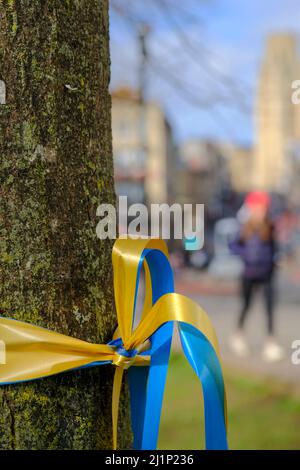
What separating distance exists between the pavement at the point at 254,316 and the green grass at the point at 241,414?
329mm

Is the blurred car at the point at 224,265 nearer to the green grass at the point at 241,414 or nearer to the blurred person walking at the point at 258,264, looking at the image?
the blurred person walking at the point at 258,264

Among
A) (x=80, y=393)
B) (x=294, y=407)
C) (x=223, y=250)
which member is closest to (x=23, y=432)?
(x=80, y=393)

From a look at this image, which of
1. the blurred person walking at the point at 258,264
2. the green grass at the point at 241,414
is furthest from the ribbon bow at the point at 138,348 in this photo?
the blurred person walking at the point at 258,264

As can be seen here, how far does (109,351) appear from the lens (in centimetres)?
152

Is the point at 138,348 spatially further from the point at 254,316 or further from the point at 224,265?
the point at 224,265

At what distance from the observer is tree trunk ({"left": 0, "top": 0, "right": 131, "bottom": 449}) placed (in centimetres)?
146

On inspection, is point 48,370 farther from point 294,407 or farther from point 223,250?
point 223,250

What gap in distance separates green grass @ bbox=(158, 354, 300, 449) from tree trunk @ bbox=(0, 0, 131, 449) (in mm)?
3191

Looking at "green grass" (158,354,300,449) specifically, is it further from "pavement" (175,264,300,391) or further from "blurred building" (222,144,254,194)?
"blurred building" (222,144,254,194)

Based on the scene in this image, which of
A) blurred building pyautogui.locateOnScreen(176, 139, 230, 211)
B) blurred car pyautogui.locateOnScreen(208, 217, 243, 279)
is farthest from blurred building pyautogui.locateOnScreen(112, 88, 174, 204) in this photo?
blurred car pyautogui.locateOnScreen(208, 217, 243, 279)

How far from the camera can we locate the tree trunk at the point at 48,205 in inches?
57.6

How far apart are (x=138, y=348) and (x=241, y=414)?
3964 millimetres

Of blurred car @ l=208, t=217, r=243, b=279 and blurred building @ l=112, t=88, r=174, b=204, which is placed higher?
blurred building @ l=112, t=88, r=174, b=204

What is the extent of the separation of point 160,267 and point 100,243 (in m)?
0.16
